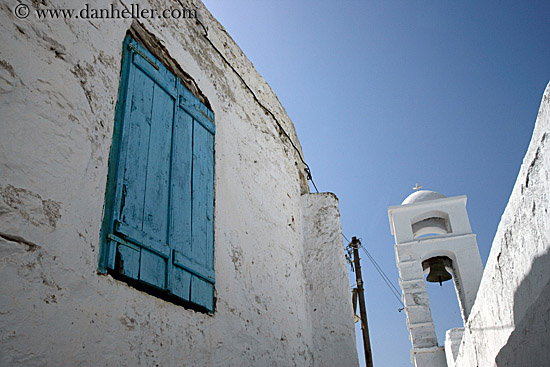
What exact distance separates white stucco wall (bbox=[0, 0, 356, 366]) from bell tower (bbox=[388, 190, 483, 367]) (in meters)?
7.81

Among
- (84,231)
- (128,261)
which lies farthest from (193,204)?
(84,231)

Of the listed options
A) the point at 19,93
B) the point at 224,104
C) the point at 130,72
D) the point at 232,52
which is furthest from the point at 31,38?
the point at 232,52

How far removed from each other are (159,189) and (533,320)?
2093mm

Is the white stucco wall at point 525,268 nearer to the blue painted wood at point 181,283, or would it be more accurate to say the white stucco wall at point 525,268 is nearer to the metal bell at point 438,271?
the blue painted wood at point 181,283

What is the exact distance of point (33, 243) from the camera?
2.01 m

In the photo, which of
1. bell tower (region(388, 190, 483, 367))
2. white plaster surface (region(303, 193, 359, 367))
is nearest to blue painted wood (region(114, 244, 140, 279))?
white plaster surface (region(303, 193, 359, 367))

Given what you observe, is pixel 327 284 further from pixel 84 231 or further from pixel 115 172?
pixel 84 231

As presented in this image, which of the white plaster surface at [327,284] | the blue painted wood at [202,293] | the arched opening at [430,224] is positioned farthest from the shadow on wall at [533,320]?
the arched opening at [430,224]

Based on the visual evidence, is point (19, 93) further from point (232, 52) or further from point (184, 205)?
point (232, 52)

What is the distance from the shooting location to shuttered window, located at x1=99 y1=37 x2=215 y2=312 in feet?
8.21
